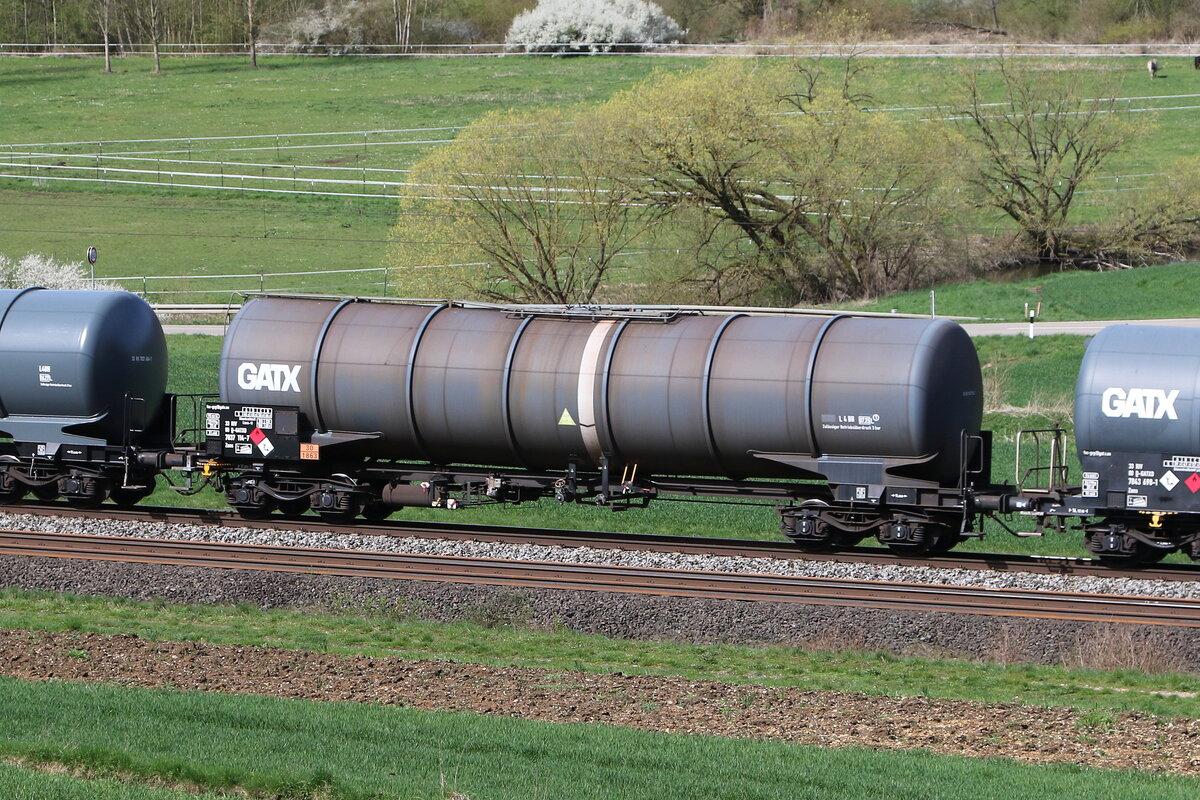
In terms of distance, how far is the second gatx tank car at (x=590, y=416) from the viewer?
20594 millimetres

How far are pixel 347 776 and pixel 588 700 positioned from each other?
3923 millimetres

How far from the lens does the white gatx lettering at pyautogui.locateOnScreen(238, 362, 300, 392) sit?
2395 cm

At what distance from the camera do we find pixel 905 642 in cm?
1766

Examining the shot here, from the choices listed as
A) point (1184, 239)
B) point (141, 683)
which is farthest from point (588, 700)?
point (1184, 239)

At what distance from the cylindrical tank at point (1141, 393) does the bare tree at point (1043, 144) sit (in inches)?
1678

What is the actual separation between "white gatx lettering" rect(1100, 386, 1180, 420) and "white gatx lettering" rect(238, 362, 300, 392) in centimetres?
1340

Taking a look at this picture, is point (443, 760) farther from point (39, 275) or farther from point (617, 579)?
point (39, 275)

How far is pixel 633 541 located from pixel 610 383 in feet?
9.35

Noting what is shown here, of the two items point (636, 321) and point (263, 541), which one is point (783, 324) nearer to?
point (636, 321)

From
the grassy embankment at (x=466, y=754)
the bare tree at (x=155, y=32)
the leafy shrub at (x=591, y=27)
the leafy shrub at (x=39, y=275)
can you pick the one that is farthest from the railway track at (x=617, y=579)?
the leafy shrub at (x=591, y=27)

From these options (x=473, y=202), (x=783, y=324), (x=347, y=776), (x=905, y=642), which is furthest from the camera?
(x=473, y=202)

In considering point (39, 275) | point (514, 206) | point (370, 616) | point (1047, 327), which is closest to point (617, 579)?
point (370, 616)

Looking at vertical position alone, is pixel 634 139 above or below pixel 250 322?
above

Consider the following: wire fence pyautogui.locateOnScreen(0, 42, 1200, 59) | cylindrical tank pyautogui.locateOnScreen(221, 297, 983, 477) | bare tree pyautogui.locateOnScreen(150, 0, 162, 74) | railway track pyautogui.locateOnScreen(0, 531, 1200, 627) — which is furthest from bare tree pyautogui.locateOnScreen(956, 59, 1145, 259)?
bare tree pyautogui.locateOnScreen(150, 0, 162, 74)
